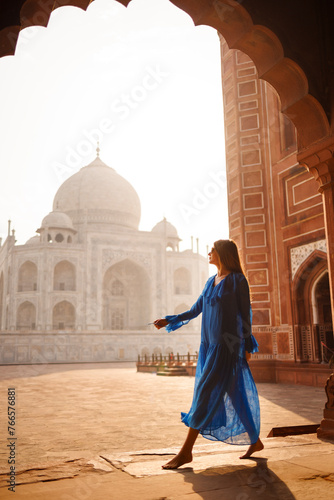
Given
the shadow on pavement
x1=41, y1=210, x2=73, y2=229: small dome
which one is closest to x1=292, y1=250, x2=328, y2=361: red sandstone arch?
the shadow on pavement

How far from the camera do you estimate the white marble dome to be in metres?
32.5

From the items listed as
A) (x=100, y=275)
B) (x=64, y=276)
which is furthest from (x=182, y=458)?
(x=64, y=276)

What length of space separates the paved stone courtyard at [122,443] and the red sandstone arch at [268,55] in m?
2.19

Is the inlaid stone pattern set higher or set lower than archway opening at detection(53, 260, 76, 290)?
lower

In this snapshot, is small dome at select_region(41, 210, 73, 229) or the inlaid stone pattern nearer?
the inlaid stone pattern

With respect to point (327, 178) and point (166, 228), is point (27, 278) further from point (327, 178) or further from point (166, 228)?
point (327, 178)

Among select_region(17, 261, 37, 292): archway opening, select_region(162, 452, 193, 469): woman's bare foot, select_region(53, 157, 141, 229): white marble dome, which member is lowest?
select_region(162, 452, 193, 469): woman's bare foot

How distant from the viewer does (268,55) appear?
10.8 ft

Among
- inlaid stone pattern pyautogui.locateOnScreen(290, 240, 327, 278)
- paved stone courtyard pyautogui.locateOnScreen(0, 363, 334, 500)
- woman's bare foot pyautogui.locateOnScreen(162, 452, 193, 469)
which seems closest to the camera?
paved stone courtyard pyautogui.locateOnScreen(0, 363, 334, 500)

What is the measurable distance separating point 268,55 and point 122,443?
9.88 ft

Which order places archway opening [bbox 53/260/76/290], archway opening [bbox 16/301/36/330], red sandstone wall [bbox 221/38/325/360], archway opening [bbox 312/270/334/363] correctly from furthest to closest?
archway opening [bbox 53/260/76/290] → archway opening [bbox 16/301/36/330] → red sandstone wall [bbox 221/38/325/360] → archway opening [bbox 312/270/334/363]

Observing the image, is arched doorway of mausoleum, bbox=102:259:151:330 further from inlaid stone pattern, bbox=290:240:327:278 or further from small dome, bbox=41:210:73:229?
inlaid stone pattern, bbox=290:240:327:278

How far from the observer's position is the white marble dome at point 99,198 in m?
32.5

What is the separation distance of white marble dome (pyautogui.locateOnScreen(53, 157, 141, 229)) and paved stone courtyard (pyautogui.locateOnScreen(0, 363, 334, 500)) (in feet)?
83.2
